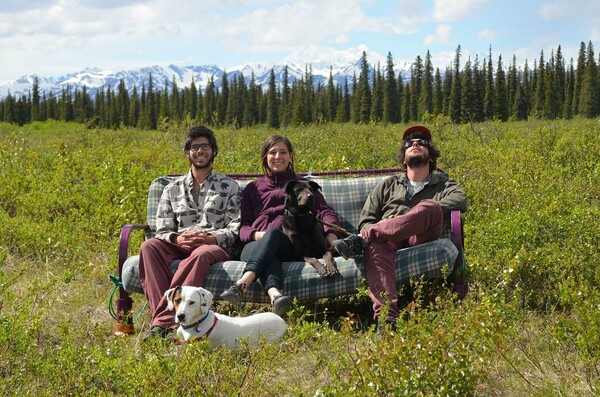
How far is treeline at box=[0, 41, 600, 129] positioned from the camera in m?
56.1

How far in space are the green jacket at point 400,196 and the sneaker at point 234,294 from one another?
123cm

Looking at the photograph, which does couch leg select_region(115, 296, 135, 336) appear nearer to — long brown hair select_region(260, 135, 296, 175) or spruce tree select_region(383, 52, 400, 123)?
long brown hair select_region(260, 135, 296, 175)

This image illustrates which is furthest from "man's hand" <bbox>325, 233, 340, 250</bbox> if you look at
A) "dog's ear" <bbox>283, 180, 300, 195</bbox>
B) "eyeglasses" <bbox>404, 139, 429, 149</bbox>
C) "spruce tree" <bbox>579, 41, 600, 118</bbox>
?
"spruce tree" <bbox>579, 41, 600, 118</bbox>

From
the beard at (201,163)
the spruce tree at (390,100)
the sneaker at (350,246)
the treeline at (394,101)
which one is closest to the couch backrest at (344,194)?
the beard at (201,163)

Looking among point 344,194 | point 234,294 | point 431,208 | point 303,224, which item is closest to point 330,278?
point 303,224

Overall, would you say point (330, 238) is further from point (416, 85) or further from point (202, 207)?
point (416, 85)

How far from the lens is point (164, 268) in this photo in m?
5.19

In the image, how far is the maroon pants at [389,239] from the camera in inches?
187

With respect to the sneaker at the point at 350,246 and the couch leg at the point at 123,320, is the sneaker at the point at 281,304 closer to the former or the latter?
the sneaker at the point at 350,246

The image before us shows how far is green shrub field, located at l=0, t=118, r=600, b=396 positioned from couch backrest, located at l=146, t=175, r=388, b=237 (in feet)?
2.84

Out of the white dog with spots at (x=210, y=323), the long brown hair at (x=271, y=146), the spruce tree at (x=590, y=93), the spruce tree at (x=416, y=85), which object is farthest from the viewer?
the spruce tree at (x=416, y=85)

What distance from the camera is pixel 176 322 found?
449 centimetres

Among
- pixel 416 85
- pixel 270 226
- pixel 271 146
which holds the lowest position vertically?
pixel 270 226

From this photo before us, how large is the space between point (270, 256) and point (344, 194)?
1.40m
